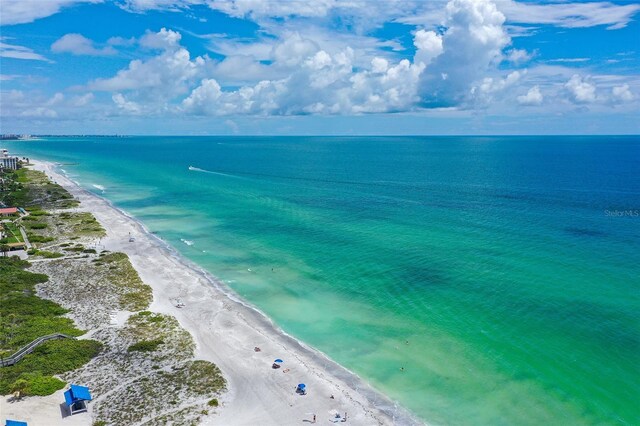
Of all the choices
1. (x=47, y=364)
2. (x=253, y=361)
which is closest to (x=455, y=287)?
(x=253, y=361)

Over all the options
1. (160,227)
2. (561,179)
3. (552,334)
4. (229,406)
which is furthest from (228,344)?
(561,179)

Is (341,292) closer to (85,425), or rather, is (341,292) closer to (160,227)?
(85,425)

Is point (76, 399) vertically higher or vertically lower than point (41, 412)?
higher

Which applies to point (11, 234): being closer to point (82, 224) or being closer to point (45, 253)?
point (82, 224)

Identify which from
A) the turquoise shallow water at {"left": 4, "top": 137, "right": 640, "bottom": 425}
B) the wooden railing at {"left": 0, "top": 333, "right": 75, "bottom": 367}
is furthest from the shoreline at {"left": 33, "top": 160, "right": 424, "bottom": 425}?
the wooden railing at {"left": 0, "top": 333, "right": 75, "bottom": 367}

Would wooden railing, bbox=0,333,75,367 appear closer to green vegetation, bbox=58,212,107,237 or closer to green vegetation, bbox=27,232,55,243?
green vegetation, bbox=27,232,55,243

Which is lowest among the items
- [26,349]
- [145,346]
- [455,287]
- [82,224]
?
[145,346]

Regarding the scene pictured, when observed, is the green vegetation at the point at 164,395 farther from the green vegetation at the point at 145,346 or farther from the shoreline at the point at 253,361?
the green vegetation at the point at 145,346
